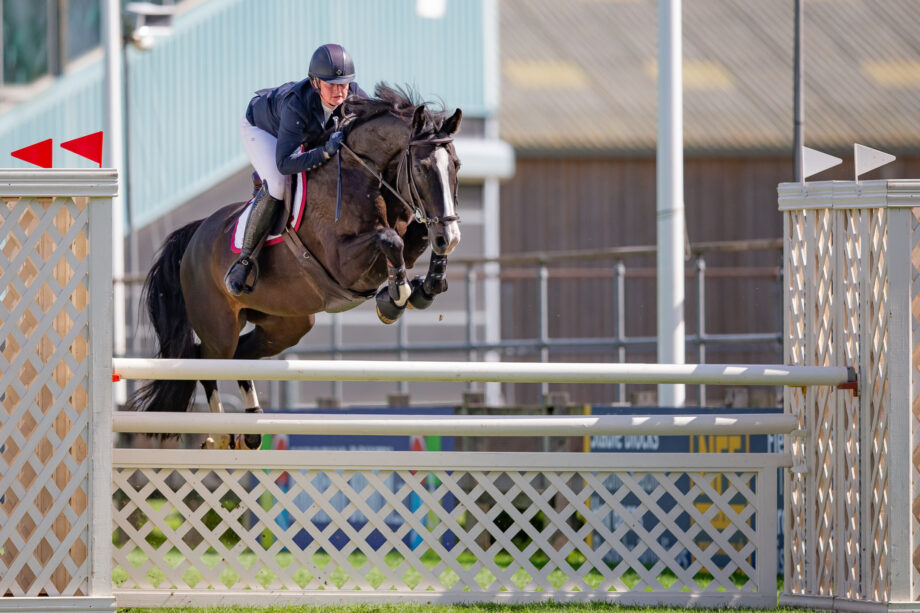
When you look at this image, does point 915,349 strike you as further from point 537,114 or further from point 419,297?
point 537,114

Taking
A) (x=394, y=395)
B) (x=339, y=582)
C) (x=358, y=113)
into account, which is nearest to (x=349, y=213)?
(x=358, y=113)

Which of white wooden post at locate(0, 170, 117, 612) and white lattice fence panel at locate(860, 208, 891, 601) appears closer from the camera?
white wooden post at locate(0, 170, 117, 612)

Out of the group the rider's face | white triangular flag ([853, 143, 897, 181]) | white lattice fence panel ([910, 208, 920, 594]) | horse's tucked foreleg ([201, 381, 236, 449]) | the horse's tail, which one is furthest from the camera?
the horse's tail

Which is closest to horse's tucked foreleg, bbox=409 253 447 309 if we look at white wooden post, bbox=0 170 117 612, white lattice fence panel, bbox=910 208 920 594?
white wooden post, bbox=0 170 117 612

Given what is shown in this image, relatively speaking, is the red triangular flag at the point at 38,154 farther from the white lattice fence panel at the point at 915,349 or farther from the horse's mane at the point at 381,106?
the white lattice fence panel at the point at 915,349

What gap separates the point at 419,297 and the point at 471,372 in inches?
25.4

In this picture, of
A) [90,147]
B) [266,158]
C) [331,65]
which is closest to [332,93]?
[331,65]

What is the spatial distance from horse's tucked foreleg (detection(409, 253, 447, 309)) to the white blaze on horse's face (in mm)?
85

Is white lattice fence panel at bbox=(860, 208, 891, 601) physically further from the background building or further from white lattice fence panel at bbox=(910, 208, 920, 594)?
the background building

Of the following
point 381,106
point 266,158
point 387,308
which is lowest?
point 387,308

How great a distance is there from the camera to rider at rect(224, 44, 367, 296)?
581 cm

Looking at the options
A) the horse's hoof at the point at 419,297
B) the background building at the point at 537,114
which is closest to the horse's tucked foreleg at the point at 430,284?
the horse's hoof at the point at 419,297

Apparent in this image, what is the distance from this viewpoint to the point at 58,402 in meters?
4.75

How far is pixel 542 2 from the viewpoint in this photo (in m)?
16.0
